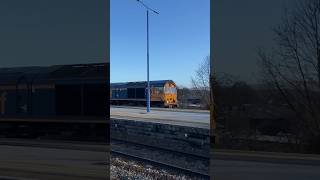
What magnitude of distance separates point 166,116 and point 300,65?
1034mm

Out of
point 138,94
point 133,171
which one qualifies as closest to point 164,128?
point 138,94

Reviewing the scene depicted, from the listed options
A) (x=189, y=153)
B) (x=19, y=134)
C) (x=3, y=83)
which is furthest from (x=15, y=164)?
(x=189, y=153)

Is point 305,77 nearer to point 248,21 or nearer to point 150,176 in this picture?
point 248,21

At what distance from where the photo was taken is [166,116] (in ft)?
12.2

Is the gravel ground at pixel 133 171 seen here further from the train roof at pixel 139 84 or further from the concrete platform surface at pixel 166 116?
the train roof at pixel 139 84

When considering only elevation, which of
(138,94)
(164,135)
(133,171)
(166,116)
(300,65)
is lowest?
(133,171)

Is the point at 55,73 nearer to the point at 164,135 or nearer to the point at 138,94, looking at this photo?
the point at 138,94

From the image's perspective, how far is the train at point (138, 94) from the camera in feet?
13.1

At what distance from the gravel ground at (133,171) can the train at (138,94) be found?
0.51 m

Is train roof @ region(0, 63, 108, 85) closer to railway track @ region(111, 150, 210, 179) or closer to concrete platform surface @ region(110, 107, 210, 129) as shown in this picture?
concrete platform surface @ region(110, 107, 210, 129)

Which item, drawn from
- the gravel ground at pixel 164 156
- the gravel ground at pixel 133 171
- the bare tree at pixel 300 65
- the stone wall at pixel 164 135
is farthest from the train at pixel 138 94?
the bare tree at pixel 300 65

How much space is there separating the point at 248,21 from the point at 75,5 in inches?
70.0

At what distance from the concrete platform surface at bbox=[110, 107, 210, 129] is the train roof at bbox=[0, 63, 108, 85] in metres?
0.34

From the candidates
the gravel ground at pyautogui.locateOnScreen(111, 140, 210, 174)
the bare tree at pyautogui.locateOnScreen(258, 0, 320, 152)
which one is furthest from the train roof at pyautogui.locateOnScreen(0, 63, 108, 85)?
the bare tree at pyautogui.locateOnScreen(258, 0, 320, 152)
